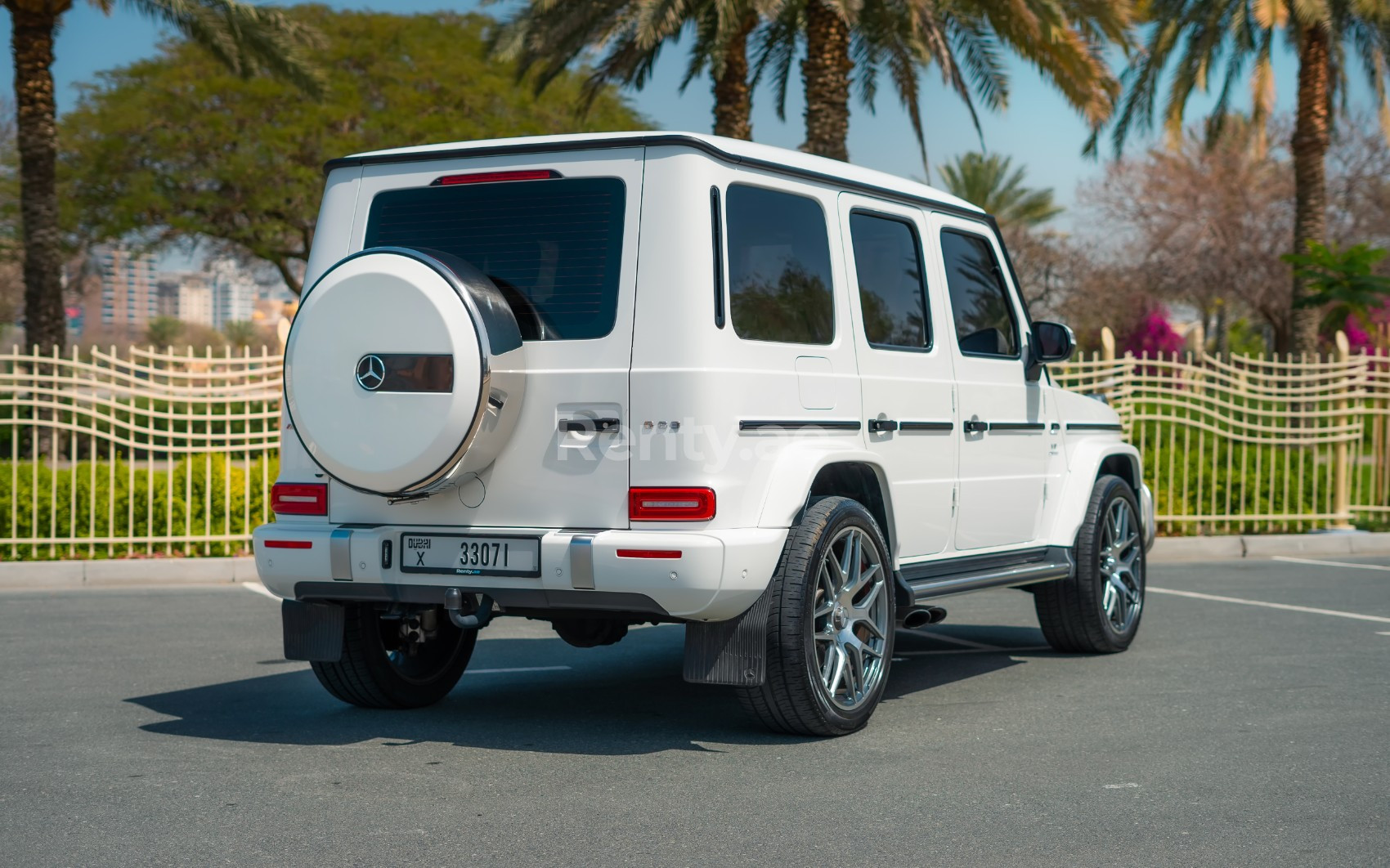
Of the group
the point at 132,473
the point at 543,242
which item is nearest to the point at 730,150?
the point at 543,242

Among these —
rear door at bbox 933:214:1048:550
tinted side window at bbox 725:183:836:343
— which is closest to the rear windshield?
tinted side window at bbox 725:183:836:343

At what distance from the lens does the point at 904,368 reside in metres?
6.33

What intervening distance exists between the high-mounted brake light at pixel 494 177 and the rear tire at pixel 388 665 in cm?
169

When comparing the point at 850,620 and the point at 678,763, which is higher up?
the point at 850,620

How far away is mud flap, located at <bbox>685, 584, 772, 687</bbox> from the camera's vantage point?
17.5ft

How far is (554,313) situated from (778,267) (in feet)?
2.94

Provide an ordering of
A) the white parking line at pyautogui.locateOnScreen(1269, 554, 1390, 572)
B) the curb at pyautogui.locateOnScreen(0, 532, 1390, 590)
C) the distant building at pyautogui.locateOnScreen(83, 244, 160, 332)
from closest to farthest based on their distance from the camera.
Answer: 1. the curb at pyautogui.locateOnScreen(0, 532, 1390, 590)
2. the white parking line at pyautogui.locateOnScreen(1269, 554, 1390, 572)
3. the distant building at pyautogui.locateOnScreen(83, 244, 160, 332)

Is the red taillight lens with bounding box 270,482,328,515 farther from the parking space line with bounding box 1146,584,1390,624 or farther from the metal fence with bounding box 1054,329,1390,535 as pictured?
the metal fence with bounding box 1054,329,1390,535

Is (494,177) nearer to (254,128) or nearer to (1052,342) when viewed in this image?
(1052,342)

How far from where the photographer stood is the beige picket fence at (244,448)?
472 inches

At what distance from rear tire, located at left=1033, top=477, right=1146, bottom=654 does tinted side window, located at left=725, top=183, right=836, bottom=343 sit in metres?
2.48

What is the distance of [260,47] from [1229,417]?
12986mm

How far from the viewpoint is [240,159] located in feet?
104

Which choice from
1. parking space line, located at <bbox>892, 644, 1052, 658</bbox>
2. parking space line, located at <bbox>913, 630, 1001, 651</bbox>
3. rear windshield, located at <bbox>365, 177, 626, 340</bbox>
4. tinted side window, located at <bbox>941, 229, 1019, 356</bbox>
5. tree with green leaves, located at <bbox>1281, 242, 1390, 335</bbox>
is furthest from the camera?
tree with green leaves, located at <bbox>1281, 242, 1390, 335</bbox>
